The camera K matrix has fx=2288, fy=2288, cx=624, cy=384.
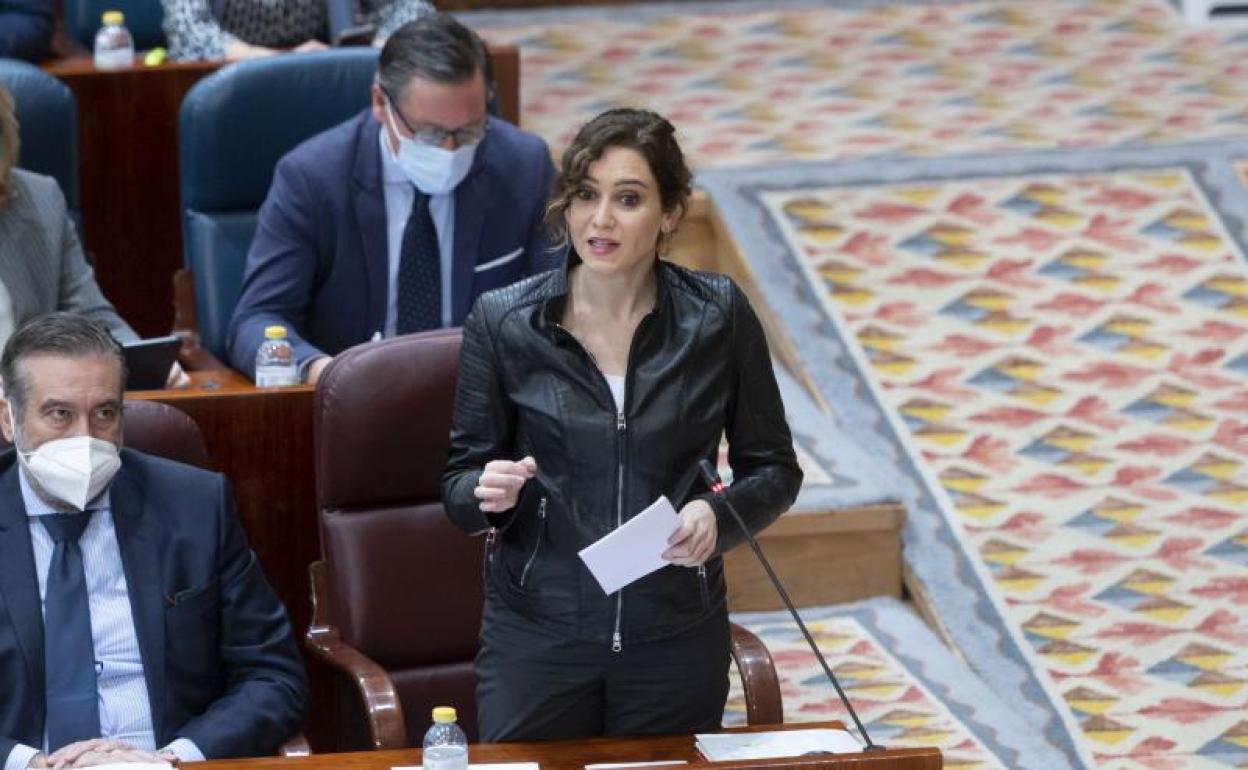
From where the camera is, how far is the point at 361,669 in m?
2.41

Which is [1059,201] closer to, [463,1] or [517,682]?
[463,1]

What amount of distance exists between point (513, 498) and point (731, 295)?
12.0 inches

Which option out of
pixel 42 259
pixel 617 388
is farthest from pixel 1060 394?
pixel 617 388

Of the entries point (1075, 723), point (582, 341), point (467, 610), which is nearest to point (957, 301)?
point (1075, 723)

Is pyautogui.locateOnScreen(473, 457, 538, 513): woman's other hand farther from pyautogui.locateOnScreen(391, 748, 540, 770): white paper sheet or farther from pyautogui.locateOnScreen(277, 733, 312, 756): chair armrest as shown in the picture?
pyautogui.locateOnScreen(277, 733, 312, 756): chair armrest

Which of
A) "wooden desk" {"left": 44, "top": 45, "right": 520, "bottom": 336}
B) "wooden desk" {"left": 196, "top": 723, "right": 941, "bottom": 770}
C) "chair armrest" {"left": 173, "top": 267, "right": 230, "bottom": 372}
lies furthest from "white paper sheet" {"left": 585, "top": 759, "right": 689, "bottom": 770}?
"wooden desk" {"left": 44, "top": 45, "right": 520, "bottom": 336}

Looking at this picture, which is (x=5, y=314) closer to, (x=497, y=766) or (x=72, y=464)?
(x=72, y=464)

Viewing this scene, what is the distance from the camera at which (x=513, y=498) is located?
204cm

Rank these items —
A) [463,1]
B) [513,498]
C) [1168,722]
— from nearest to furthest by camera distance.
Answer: [513,498] < [1168,722] < [463,1]

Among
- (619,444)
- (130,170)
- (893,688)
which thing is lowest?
(893,688)

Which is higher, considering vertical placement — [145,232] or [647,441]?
[647,441]

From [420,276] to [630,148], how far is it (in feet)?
3.17

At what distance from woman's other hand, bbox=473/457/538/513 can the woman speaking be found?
0.03m

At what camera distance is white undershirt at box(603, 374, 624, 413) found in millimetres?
2107
